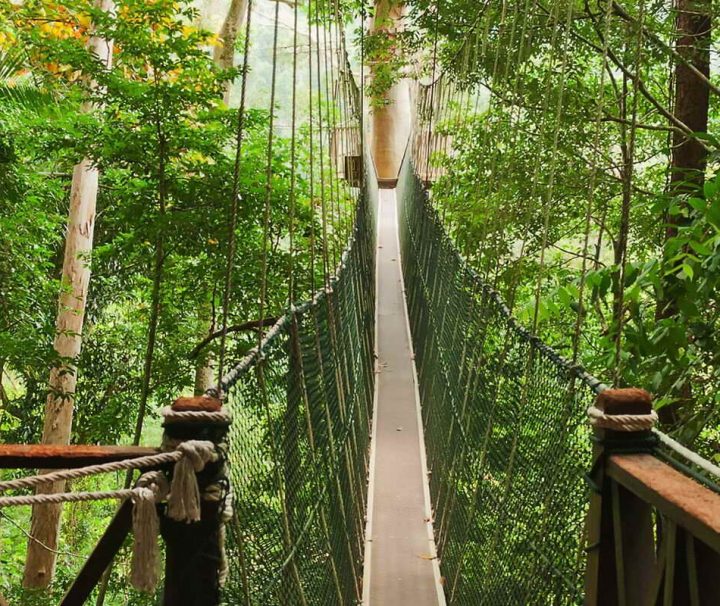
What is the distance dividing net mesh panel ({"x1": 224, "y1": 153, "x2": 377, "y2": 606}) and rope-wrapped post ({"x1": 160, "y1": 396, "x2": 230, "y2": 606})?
0.27ft

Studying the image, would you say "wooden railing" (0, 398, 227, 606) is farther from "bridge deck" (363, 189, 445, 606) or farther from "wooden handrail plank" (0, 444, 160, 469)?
"bridge deck" (363, 189, 445, 606)

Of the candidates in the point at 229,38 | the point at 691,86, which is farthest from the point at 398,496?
the point at 229,38

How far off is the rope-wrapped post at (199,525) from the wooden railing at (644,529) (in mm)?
487

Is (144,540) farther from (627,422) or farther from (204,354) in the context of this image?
(204,354)

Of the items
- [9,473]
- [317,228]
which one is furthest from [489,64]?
[9,473]

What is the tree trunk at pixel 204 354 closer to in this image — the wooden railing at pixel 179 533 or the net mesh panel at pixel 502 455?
the net mesh panel at pixel 502 455

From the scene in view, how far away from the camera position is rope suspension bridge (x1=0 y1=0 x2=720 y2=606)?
934 mm

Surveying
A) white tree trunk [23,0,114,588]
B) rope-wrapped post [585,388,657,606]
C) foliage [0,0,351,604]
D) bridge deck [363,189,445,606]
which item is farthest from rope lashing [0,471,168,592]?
white tree trunk [23,0,114,588]

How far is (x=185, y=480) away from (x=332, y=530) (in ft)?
3.75

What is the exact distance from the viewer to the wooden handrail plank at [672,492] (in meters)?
0.72

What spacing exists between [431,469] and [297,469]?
5.53 feet

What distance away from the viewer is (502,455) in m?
1.83

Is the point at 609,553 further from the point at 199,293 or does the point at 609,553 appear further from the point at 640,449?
the point at 199,293

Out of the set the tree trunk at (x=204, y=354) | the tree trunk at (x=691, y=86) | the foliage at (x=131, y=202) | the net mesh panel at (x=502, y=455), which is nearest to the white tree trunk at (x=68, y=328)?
the foliage at (x=131, y=202)
